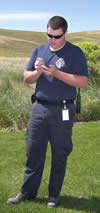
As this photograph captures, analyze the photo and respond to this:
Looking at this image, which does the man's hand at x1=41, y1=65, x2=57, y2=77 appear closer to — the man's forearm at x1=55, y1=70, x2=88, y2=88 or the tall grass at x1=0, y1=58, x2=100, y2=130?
the man's forearm at x1=55, y1=70, x2=88, y2=88

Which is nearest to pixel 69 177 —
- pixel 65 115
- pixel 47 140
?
pixel 47 140

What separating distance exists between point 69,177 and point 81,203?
800 millimetres

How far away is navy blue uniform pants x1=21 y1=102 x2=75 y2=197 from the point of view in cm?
333

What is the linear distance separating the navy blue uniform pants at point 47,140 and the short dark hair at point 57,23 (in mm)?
766

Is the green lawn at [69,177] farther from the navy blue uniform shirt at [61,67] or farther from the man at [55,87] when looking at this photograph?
the navy blue uniform shirt at [61,67]

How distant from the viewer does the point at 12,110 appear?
328 inches

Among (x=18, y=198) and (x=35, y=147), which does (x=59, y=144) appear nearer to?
(x=35, y=147)

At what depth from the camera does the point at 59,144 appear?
3.41 meters

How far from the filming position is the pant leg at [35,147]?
3.38 meters

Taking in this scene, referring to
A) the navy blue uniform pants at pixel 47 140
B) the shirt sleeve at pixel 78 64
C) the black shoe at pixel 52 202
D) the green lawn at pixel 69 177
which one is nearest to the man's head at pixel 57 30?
the shirt sleeve at pixel 78 64

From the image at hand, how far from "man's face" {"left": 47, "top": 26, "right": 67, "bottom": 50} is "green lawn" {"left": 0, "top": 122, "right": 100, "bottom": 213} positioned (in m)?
1.78

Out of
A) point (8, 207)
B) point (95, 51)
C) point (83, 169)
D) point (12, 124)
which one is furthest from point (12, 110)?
point (95, 51)

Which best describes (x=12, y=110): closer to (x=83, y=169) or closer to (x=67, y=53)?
(x=83, y=169)

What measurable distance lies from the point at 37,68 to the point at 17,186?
74.9 inches
